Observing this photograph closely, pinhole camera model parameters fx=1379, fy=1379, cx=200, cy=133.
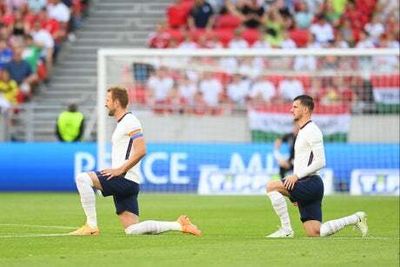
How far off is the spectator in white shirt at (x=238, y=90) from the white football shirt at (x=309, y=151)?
50.6ft

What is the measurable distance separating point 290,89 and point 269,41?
13.7 ft

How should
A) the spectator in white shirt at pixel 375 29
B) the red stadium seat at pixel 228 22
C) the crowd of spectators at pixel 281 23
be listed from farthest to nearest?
the red stadium seat at pixel 228 22 → the crowd of spectators at pixel 281 23 → the spectator in white shirt at pixel 375 29

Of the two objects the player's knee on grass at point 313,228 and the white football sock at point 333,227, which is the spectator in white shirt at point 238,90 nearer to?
the player's knee on grass at point 313,228

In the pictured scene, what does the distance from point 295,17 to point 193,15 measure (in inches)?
109

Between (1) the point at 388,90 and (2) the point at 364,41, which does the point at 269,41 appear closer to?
(2) the point at 364,41

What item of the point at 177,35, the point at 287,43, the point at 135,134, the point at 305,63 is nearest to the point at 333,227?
the point at 135,134

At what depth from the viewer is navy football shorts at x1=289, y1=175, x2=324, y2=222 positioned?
16.9 m

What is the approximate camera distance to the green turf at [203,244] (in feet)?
45.2

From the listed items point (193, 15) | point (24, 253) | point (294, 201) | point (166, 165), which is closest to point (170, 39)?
point (193, 15)

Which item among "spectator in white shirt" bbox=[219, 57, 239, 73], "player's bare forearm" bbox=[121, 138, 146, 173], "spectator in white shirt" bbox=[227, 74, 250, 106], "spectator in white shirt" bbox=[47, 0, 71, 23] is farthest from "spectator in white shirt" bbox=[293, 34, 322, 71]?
"player's bare forearm" bbox=[121, 138, 146, 173]

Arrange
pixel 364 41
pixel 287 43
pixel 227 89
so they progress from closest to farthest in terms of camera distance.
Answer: pixel 227 89 < pixel 364 41 < pixel 287 43

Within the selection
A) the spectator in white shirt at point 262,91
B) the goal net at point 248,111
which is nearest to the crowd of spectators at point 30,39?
the goal net at point 248,111

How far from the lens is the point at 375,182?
30.8 metres

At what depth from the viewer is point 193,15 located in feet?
122
